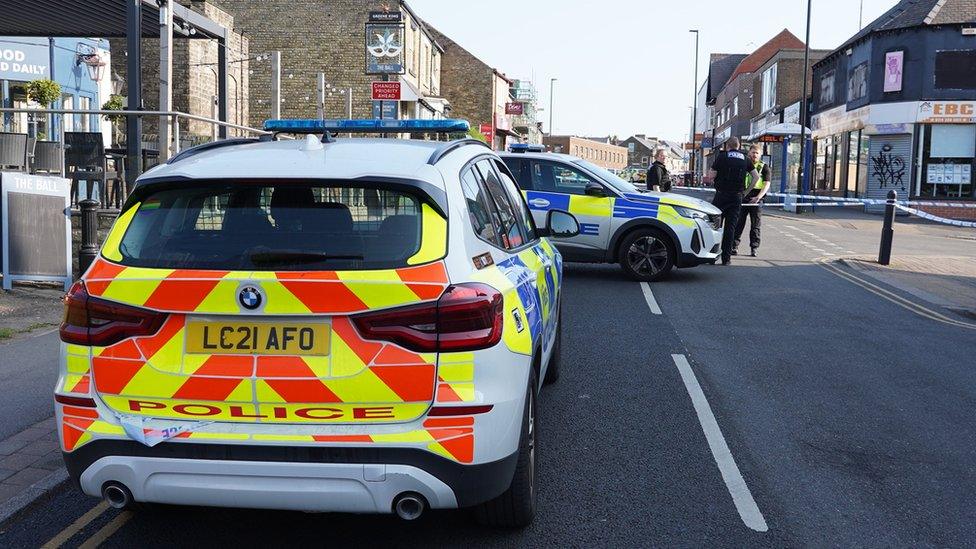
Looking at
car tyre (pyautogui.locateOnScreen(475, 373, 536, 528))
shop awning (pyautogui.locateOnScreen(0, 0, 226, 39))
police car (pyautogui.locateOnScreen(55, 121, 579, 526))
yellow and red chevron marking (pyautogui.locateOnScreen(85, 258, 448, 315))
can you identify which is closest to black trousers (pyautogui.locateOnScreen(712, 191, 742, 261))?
shop awning (pyautogui.locateOnScreen(0, 0, 226, 39))

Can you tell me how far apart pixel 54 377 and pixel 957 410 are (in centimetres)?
644

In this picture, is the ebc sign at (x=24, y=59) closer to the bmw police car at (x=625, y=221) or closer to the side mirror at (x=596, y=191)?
the bmw police car at (x=625, y=221)

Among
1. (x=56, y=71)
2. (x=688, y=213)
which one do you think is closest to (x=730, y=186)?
(x=688, y=213)

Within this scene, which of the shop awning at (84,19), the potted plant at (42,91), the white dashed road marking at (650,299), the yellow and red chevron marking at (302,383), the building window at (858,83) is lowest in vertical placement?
the white dashed road marking at (650,299)

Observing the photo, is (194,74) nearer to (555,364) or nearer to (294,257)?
(555,364)

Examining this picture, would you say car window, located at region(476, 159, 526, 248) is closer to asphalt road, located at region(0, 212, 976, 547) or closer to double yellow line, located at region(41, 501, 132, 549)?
asphalt road, located at region(0, 212, 976, 547)

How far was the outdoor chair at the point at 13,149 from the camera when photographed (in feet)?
37.8

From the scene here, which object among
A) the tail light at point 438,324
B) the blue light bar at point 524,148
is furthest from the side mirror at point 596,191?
the tail light at point 438,324

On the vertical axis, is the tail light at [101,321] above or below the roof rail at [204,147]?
below

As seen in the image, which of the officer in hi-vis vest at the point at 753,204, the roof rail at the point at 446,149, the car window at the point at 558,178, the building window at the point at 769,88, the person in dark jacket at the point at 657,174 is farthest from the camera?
the building window at the point at 769,88

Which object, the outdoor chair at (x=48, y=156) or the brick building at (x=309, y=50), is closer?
the outdoor chair at (x=48, y=156)

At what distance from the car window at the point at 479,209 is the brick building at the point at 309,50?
41250 mm

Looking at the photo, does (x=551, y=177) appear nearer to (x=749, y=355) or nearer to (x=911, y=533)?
(x=749, y=355)

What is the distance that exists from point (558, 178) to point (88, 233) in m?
6.22
